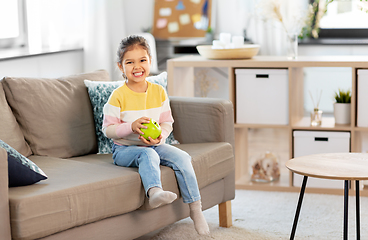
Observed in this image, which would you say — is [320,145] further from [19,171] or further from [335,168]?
[19,171]

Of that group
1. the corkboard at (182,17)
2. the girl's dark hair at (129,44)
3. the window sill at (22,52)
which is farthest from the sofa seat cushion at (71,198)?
the corkboard at (182,17)

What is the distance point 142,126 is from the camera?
197 cm

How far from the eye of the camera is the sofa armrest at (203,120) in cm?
234

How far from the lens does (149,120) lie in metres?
1.98

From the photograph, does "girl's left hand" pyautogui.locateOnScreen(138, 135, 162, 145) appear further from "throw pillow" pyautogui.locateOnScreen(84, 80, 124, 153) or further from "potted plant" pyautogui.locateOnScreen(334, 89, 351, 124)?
"potted plant" pyautogui.locateOnScreen(334, 89, 351, 124)

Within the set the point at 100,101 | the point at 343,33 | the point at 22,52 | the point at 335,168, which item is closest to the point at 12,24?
the point at 22,52

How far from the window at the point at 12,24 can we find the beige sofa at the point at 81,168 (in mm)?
901

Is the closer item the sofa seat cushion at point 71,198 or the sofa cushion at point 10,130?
the sofa seat cushion at point 71,198

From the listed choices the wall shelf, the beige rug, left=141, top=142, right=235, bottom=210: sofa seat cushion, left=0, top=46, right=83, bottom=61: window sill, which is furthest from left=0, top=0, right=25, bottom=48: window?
the beige rug

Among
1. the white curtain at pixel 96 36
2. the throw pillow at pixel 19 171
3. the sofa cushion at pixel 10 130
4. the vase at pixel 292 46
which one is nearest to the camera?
the throw pillow at pixel 19 171

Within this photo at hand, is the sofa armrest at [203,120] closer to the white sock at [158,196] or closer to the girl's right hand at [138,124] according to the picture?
the girl's right hand at [138,124]

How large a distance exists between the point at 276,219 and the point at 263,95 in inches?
31.2

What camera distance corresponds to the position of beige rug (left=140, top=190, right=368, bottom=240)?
7.38 feet

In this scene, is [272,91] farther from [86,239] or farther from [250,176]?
[86,239]
